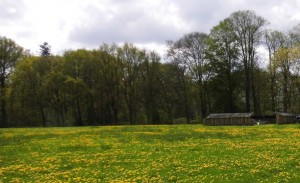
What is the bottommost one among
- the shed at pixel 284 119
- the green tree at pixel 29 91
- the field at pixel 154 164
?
the field at pixel 154 164

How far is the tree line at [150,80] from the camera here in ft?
282

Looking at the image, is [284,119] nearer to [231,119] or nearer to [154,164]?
[231,119]

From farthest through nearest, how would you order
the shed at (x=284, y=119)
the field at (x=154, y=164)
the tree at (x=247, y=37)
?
the tree at (x=247, y=37)
the shed at (x=284, y=119)
the field at (x=154, y=164)

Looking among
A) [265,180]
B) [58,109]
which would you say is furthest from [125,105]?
[265,180]

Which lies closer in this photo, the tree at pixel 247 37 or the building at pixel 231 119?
the building at pixel 231 119

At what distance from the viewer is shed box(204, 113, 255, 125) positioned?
64.3m

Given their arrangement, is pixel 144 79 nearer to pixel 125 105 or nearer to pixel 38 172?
pixel 125 105

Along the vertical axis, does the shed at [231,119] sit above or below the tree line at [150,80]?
below

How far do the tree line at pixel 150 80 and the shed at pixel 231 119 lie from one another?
19.9 meters

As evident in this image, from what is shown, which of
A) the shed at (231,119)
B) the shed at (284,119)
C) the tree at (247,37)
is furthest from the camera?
the tree at (247,37)

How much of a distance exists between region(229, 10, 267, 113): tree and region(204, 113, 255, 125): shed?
19.5 metres

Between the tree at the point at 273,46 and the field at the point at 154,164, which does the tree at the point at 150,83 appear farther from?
the field at the point at 154,164

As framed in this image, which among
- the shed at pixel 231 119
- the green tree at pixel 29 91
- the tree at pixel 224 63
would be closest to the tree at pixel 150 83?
the tree at pixel 224 63

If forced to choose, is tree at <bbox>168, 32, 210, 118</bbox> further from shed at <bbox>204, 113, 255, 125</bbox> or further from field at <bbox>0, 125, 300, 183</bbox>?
field at <bbox>0, 125, 300, 183</bbox>
